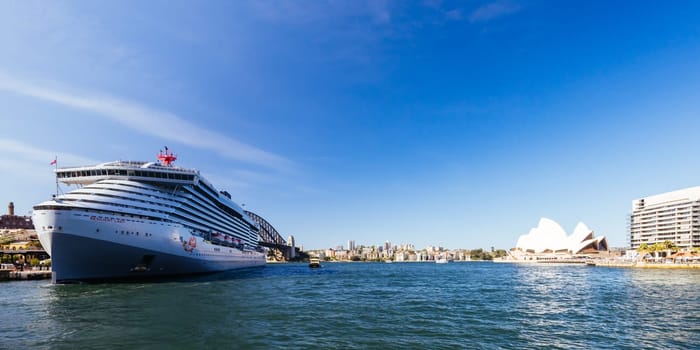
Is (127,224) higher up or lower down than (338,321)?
higher up

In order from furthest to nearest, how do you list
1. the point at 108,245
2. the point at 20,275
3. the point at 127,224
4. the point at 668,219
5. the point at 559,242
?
1. the point at 559,242
2. the point at 668,219
3. the point at 20,275
4. the point at 127,224
5. the point at 108,245

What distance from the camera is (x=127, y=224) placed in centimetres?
4084

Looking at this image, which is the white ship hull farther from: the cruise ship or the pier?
the pier

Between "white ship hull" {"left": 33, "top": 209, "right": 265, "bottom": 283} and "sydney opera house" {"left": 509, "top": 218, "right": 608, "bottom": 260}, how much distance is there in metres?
184

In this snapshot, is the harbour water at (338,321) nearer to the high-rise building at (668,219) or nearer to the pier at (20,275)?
the pier at (20,275)

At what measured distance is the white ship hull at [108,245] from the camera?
37906 mm

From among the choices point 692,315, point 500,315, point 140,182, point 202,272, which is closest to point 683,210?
point 692,315

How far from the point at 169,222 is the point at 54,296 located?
15.9 meters

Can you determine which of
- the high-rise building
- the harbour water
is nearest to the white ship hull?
the harbour water

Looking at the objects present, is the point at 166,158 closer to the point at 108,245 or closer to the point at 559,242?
the point at 108,245

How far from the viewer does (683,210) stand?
5832 inches

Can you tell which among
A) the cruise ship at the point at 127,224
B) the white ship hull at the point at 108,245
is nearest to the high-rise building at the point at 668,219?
the cruise ship at the point at 127,224

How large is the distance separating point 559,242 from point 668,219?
46201 mm

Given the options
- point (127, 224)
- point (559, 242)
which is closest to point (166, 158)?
point (127, 224)
